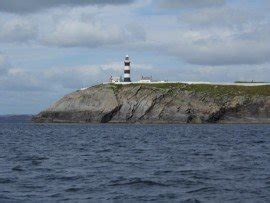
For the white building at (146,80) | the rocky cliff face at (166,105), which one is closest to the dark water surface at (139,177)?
the rocky cliff face at (166,105)

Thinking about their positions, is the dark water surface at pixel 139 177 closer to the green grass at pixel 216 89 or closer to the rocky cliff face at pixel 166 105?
the rocky cliff face at pixel 166 105

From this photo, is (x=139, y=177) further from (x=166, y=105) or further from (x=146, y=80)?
(x=146, y=80)

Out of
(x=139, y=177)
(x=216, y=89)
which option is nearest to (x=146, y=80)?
(x=216, y=89)

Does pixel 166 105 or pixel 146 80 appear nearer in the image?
pixel 166 105

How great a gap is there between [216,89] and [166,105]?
1763 cm

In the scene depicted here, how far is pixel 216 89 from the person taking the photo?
473ft

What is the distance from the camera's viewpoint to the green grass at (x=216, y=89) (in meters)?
140

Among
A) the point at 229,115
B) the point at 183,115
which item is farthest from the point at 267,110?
the point at 183,115

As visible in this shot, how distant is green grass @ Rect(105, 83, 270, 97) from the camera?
459 feet

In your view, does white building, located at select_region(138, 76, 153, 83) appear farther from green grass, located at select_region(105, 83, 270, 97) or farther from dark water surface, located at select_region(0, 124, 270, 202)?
dark water surface, located at select_region(0, 124, 270, 202)

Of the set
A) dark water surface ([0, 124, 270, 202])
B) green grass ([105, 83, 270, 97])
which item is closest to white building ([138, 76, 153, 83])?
green grass ([105, 83, 270, 97])

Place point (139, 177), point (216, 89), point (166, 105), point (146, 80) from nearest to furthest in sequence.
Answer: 1. point (139, 177)
2. point (166, 105)
3. point (216, 89)
4. point (146, 80)

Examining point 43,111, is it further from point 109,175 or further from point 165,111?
point 109,175

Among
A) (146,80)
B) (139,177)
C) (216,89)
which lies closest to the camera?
(139,177)
